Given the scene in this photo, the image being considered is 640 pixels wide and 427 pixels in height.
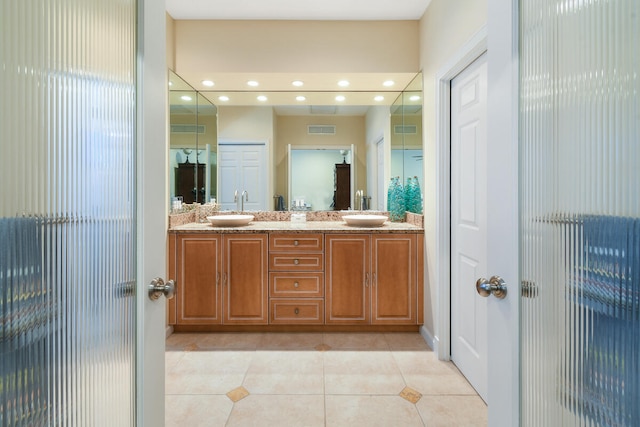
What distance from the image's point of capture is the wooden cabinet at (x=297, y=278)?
3076mm

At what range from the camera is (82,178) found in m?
0.70

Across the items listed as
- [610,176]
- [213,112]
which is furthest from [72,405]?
[213,112]

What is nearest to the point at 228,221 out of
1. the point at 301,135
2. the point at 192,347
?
the point at 192,347

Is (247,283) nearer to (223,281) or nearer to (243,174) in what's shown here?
(223,281)

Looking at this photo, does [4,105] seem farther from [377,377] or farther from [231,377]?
[377,377]

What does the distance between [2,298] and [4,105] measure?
287 millimetres

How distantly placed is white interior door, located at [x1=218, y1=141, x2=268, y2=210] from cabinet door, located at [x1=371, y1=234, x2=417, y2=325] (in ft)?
4.38

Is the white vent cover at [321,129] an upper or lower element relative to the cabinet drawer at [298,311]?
upper

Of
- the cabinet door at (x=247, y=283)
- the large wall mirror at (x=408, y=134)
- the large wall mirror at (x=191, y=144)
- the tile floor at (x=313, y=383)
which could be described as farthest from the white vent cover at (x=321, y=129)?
the tile floor at (x=313, y=383)

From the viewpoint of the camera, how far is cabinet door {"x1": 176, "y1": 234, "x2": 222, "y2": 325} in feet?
10.0

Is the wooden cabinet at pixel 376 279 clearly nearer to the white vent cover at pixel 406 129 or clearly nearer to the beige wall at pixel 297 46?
the white vent cover at pixel 406 129

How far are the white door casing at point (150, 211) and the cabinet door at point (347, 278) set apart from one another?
211 cm

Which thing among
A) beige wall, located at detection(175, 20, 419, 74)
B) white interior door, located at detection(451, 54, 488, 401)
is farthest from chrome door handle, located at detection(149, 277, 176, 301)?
beige wall, located at detection(175, 20, 419, 74)

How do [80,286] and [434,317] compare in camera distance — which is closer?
[80,286]
